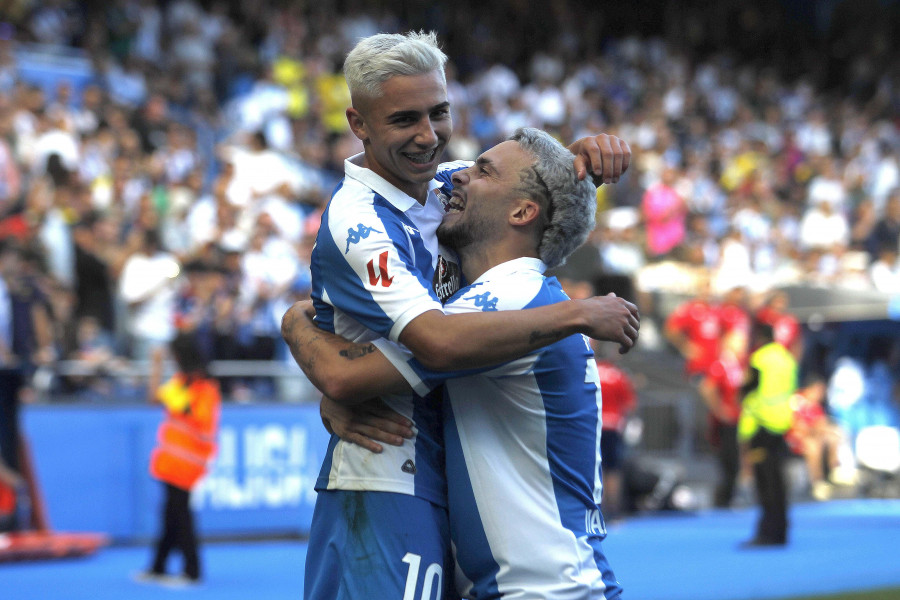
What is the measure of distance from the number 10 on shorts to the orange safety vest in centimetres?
633

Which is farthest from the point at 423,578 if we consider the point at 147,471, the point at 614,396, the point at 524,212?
the point at 614,396

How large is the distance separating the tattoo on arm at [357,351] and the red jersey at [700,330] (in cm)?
1263

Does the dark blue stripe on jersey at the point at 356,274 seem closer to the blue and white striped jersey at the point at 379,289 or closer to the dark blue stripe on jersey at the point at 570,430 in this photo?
the blue and white striped jersey at the point at 379,289

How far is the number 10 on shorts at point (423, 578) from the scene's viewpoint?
11.1ft

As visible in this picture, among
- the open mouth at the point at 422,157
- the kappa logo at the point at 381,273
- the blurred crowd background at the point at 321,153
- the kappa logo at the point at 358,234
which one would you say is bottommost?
the kappa logo at the point at 381,273

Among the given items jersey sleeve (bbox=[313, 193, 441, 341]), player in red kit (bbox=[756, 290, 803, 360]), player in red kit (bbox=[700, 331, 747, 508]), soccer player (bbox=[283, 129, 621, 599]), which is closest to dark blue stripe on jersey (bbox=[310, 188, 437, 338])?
jersey sleeve (bbox=[313, 193, 441, 341])

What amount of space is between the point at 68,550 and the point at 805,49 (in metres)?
24.7

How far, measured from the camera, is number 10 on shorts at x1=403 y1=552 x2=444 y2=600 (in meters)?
3.39

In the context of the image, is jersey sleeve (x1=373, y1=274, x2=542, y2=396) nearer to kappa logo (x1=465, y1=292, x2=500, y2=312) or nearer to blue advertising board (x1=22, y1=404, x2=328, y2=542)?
kappa logo (x1=465, y1=292, x2=500, y2=312)

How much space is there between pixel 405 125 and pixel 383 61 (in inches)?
7.6

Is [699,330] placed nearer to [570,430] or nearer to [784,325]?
[784,325]

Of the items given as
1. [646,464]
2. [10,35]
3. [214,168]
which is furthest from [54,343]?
[646,464]

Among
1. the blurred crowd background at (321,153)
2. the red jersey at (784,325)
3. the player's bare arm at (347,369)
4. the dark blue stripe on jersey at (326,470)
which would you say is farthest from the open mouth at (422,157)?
the red jersey at (784,325)

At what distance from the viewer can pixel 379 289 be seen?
130 inches
